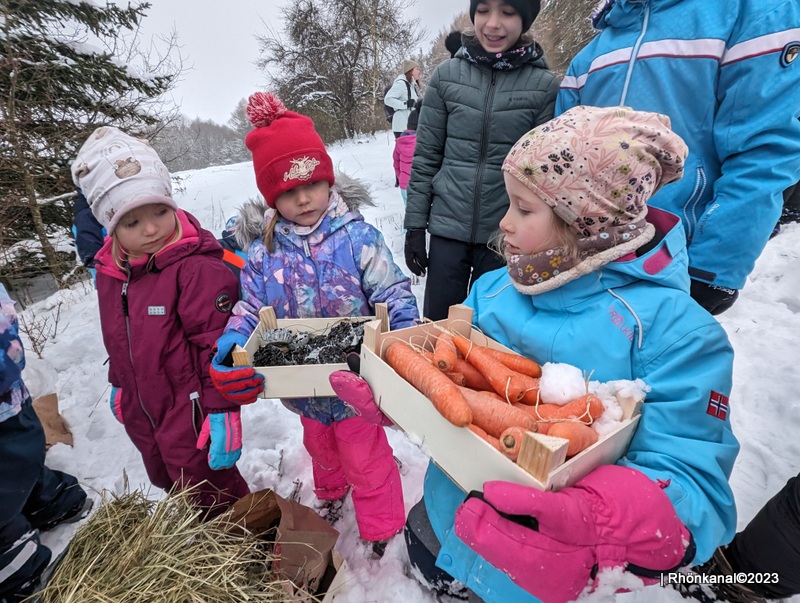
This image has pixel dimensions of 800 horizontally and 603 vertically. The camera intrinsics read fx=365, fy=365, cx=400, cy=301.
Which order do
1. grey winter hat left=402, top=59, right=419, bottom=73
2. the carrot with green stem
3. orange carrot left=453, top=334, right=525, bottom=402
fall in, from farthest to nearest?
grey winter hat left=402, top=59, right=419, bottom=73 → the carrot with green stem → orange carrot left=453, top=334, right=525, bottom=402

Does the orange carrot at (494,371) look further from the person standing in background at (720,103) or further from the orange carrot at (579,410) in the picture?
the person standing in background at (720,103)

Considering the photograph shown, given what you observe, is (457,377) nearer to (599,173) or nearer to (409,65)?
(599,173)

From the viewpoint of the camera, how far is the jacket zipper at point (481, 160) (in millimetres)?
2248

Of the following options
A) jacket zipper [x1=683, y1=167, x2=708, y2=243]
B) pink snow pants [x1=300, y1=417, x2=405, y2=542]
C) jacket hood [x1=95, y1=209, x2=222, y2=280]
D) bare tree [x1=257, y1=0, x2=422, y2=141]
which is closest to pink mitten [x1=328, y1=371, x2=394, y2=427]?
pink snow pants [x1=300, y1=417, x2=405, y2=542]

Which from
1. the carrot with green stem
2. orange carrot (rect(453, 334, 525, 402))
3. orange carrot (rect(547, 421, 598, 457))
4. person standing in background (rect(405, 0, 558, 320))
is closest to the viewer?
orange carrot (rect(547, 421, 598, 457))

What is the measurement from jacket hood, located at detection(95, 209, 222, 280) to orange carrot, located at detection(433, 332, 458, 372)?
4.47ft

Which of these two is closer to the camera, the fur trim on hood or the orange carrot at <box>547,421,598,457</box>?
the orange carrot at <box>547,421,598,457</box>

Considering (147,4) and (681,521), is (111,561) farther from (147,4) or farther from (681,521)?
(147,4)

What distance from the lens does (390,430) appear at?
2.80 m

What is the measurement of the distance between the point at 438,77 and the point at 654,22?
1174mm

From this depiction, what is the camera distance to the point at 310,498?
2340mm

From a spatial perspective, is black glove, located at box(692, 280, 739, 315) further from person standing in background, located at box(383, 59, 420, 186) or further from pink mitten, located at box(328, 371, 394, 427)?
person standing in background, located at box(383, 59, 420, 186)

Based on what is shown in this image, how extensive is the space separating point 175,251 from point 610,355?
1.95 m

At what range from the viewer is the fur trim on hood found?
6.43 ft
